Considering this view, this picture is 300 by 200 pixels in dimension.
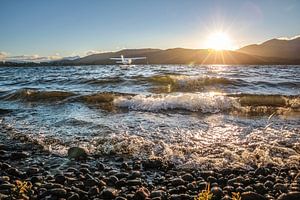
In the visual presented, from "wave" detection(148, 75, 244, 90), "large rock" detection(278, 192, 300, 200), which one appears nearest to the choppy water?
"large rock" detection(278, 192, 300, 200)

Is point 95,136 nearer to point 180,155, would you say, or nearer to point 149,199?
point 180,155

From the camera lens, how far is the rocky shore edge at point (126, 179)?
209 inches

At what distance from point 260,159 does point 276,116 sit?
Result: 20.9ft

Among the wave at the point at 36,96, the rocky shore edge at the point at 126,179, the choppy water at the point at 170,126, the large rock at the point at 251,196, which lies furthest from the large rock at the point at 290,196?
the wave at the point at 36,96

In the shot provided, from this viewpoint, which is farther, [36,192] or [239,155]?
[239,155]

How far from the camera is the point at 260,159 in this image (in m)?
7.18

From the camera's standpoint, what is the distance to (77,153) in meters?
7.52

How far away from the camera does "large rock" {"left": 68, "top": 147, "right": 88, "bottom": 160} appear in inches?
294

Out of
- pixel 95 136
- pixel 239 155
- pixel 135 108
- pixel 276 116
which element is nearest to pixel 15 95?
pixel 135 108

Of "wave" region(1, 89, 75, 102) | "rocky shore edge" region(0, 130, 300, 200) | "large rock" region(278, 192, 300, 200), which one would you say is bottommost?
"wave" region(1, 89, 75, 102)

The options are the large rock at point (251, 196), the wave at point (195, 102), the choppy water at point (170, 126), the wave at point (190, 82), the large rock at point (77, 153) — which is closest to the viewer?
the large rock at point (251, 196)

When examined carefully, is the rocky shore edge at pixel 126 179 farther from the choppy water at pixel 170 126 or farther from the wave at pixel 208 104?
the wave at pixel 208 104

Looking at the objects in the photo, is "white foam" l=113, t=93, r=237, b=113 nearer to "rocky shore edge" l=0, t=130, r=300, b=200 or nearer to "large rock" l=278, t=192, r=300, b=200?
"rocky shore edge" l=0, t=130, r=300, b=200

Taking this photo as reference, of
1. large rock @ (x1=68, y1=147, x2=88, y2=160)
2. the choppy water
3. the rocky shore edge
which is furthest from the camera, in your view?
the choppy water
